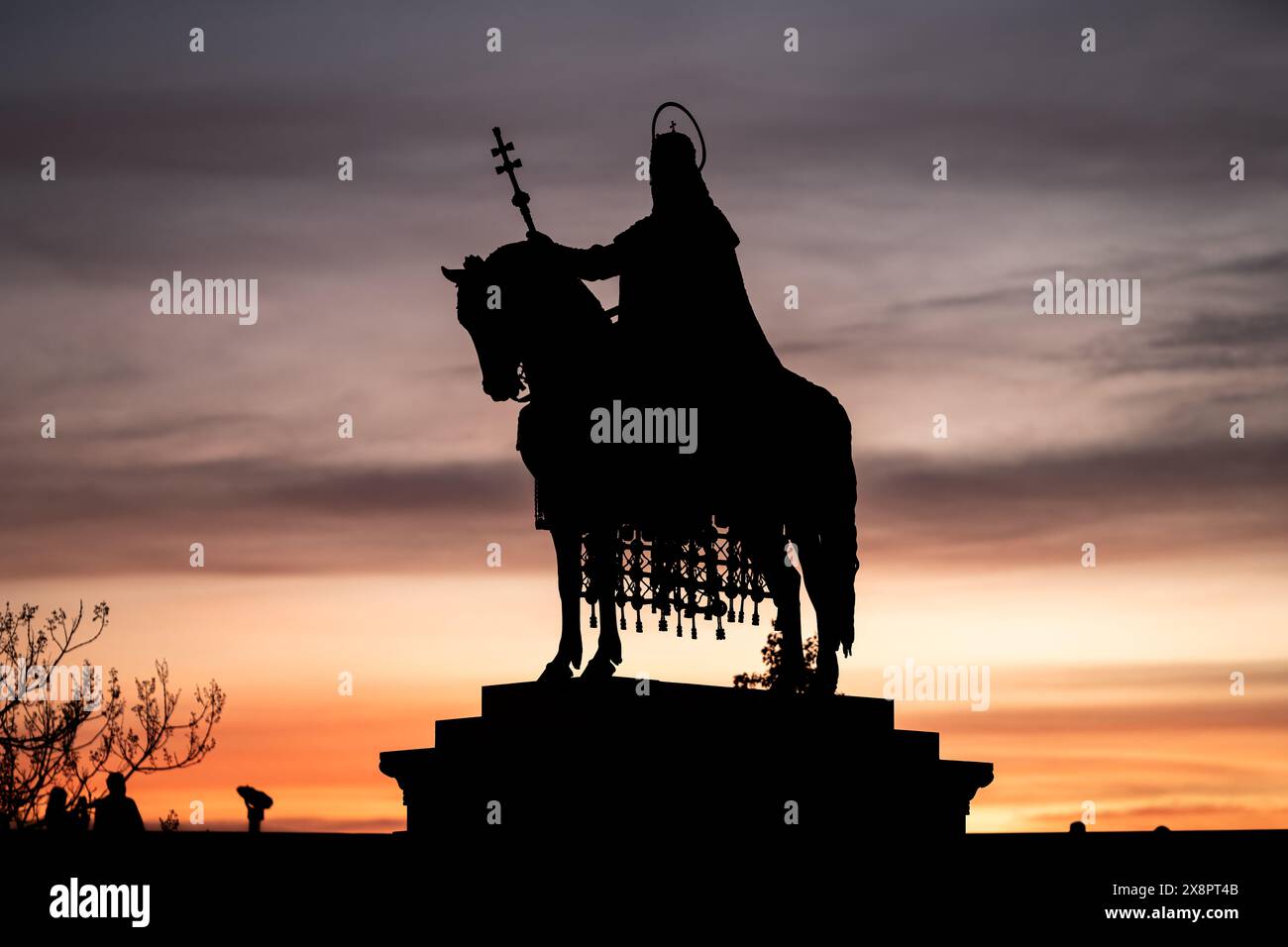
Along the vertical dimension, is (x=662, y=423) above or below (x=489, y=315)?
below

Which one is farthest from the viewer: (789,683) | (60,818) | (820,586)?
(820,586)

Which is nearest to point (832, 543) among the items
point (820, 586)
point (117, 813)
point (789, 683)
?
point (820, 586)

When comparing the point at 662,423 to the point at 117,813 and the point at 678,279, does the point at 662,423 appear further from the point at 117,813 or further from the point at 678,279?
the point at 117,813

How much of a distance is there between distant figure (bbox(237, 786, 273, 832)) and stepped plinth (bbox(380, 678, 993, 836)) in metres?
2.05

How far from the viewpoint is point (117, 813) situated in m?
16.7

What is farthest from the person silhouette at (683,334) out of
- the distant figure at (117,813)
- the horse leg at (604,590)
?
the distant figure at (117,813)

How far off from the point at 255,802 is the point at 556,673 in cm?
396

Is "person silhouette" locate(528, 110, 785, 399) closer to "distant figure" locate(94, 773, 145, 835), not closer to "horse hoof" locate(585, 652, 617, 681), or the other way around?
"horse hoof" locate(585, 652, 617, 681)

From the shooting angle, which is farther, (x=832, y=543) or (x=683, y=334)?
(x=832, y=543)

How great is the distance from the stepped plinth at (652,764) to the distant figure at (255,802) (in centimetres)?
205

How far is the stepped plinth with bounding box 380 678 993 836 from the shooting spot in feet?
55.5

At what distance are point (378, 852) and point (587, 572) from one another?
9.17 ft
